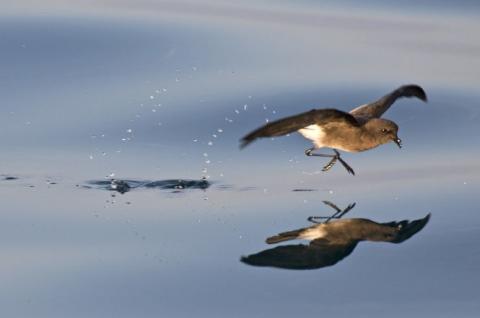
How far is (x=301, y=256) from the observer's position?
7.37 meters

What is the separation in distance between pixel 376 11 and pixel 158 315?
21.9 ft

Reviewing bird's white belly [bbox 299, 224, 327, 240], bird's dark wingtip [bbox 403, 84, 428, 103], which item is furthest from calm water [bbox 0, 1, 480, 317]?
bird's dark wingtip [bbox 403, 84, 428, 103]

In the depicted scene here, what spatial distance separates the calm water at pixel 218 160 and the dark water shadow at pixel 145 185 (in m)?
0.02

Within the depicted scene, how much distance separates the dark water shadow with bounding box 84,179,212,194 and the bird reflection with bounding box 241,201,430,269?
3.46ft

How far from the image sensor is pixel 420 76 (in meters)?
11.1

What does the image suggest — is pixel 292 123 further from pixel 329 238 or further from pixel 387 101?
pixel 387 101

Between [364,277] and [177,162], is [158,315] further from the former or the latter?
[177,162]

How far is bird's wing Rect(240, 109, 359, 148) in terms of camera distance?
7707 mm

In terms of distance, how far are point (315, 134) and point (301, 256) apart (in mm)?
2045

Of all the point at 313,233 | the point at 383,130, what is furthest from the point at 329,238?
the point at 383,130

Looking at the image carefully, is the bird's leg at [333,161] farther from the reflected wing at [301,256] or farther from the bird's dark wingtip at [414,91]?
the reflected wing at [301,256]

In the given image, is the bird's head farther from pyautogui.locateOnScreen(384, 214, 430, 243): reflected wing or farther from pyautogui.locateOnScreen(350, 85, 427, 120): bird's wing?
pyautogui.locateOnScreen(384, 214, 430, 243): reflected wing

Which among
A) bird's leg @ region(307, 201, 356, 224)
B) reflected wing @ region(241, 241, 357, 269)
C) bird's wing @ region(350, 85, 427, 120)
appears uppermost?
bird's wing @ region(350, 85, 427, 120)

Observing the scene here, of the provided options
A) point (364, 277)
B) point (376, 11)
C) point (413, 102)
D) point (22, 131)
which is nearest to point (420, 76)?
point (413, 102)
